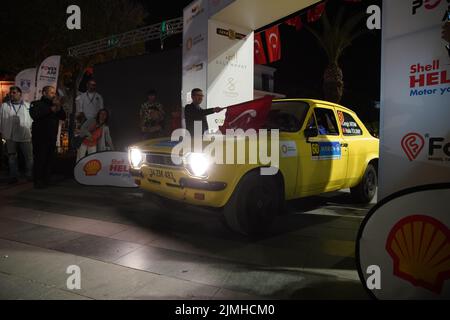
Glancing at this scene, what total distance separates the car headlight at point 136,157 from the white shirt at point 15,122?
4.01 meters

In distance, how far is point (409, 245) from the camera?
2.20 metres

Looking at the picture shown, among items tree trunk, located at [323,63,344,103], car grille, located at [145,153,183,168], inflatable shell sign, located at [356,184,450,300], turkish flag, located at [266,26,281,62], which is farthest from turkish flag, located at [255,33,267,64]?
tree trunk, located at [323,63,344,103]

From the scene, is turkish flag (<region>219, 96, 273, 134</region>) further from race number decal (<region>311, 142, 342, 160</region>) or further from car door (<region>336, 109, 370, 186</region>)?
car door (<region>336, 109, 370, 186</region>)

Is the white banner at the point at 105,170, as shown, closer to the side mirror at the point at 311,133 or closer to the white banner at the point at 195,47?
the white banner at the point at 195,47

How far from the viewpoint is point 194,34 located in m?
7.15

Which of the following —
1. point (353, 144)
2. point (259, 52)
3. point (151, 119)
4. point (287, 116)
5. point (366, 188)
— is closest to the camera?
point (287, 116)

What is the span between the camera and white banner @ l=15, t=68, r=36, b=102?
11656 millimetres

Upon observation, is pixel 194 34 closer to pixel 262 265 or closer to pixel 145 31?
pixel 262 265

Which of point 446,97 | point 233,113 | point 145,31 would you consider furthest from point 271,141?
point 145,31

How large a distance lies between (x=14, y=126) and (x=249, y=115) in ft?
17.5

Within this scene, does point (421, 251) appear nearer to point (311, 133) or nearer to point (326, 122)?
point (311, 133)

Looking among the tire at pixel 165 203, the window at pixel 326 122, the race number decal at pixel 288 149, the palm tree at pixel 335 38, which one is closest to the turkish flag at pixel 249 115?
the race number decal at pixel 288 149

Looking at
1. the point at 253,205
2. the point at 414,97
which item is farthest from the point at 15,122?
the point at 414,97

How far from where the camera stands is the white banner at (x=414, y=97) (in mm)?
2805
